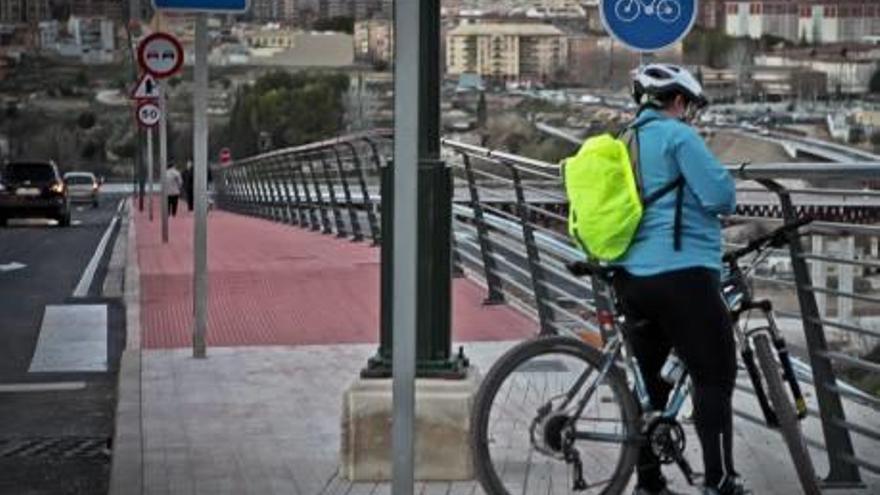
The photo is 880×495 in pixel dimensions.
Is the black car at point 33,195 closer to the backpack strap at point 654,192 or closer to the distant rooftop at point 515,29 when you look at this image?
the distant rooftop at point 515,29

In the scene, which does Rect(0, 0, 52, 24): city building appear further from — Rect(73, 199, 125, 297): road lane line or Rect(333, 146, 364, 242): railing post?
Rect(333, 146, 364, 242): railing post

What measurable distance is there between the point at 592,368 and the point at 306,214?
20.8 meters

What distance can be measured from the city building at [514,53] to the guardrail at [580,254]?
1.29m

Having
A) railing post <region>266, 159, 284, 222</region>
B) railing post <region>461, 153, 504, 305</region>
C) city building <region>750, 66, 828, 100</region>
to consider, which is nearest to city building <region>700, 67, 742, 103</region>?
city building <region>750, 66, 828, 100</region>

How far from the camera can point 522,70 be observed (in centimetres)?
1466

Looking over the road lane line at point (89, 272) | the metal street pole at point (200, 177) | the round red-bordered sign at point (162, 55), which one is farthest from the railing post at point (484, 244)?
the round red-bordered sign at point (162, 55)

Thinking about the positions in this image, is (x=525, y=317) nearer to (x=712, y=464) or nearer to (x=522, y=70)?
(x=522, y=70)

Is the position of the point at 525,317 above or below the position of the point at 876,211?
below

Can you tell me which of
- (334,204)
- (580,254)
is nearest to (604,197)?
(580,254)

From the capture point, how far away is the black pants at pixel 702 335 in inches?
213

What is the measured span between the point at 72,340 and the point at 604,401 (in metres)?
7.55

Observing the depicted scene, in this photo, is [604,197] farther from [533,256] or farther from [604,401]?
[533,256]

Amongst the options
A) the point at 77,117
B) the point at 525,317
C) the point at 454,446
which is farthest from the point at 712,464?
the point at 77,117

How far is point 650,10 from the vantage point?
8594 millimetres
